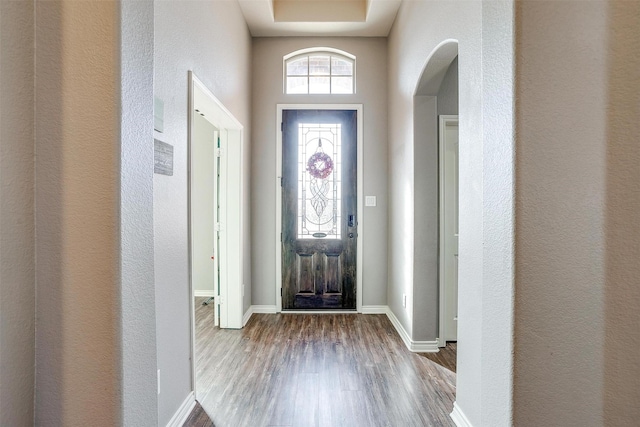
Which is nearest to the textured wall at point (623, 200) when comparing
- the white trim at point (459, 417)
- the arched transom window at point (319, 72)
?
the white trim at point (459, 417)

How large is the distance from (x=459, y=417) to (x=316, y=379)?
0.94 meters

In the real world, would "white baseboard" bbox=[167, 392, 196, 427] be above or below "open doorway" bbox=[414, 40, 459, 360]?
below

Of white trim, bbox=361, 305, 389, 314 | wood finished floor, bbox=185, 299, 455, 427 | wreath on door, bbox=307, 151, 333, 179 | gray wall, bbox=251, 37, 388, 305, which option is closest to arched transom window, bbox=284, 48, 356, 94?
gray wall, bbox=251, 37, 388, 305

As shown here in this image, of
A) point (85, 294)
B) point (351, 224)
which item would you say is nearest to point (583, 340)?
point (85, 294)

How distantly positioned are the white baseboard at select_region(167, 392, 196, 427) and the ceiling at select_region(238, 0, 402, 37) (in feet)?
11.2

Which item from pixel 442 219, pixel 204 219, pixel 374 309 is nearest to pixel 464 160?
pixel 442 219

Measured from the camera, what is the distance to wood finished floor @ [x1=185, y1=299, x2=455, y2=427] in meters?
2.00

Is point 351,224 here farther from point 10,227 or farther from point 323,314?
point 10,227

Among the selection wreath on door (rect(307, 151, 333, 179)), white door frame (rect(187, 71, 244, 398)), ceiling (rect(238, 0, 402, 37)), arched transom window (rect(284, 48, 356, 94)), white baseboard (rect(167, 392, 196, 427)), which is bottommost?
white baseboard (rect(167, 392, 196, 427))

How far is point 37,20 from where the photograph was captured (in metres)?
1.04

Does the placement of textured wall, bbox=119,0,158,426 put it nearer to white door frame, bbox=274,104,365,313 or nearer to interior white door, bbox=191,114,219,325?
white door frame, bbox=274,104,365,313

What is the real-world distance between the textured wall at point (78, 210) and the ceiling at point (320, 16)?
2848 millimetres

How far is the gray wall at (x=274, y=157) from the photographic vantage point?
3980 mm

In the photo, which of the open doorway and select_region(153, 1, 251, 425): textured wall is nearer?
select_region(153, 1, 251, 425): textured wall
